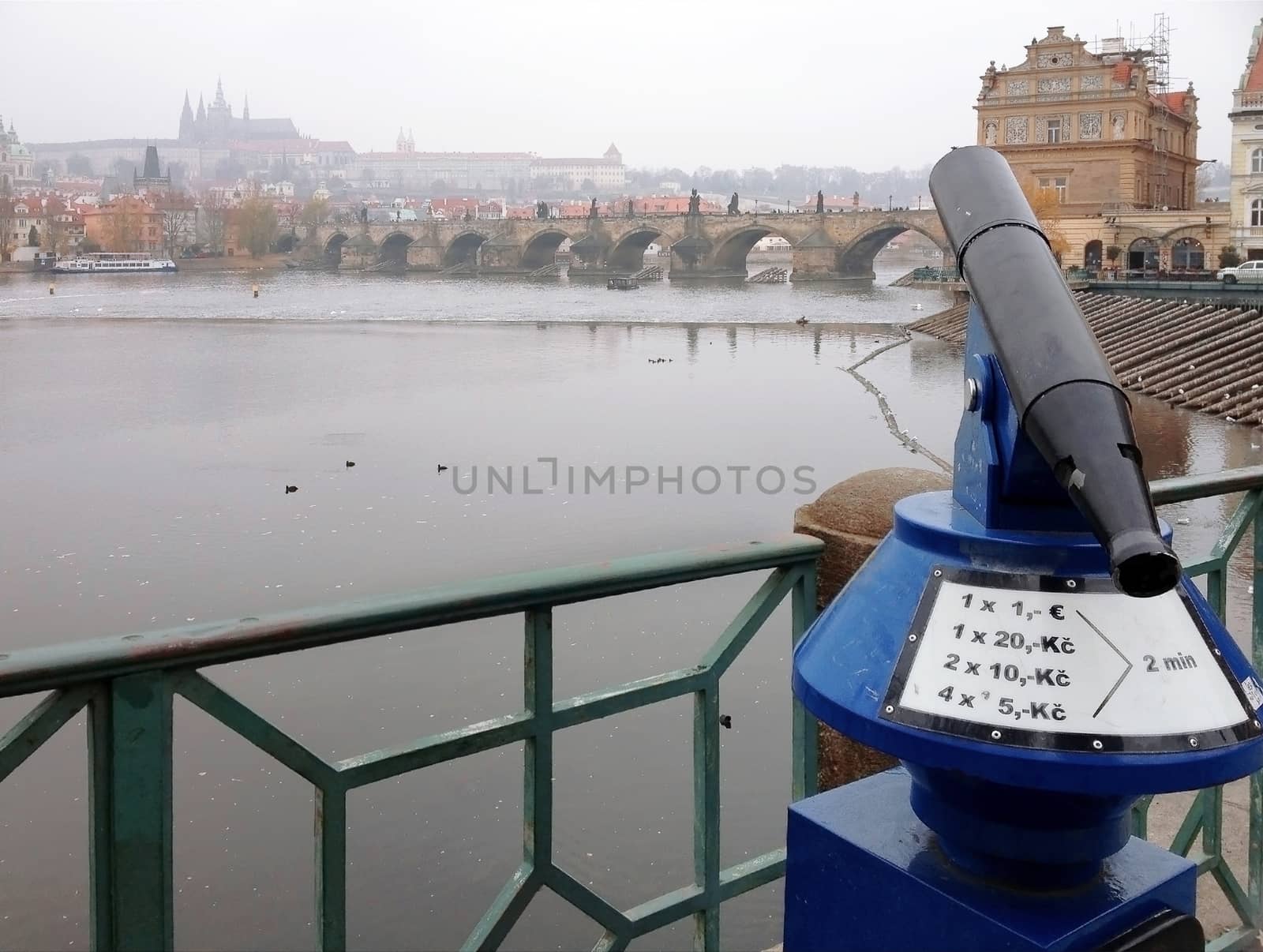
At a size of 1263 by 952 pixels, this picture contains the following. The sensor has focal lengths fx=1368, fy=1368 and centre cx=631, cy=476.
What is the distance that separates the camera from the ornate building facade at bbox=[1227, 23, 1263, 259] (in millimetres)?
42719

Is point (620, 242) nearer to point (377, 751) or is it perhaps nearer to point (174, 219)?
point (174, 219)

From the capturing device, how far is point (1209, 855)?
8.78ft

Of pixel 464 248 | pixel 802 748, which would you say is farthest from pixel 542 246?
pixel 802 748

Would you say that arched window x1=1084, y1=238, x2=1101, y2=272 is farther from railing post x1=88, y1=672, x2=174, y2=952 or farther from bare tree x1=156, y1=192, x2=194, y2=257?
bare tree x1=156, y1=192, x2=194, y2=257

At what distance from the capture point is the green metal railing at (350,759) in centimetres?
149

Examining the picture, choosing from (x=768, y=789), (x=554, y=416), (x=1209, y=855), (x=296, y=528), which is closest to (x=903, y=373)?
(x=554, y=416)

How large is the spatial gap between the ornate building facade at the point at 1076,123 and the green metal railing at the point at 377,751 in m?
49.0

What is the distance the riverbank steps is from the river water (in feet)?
2.58

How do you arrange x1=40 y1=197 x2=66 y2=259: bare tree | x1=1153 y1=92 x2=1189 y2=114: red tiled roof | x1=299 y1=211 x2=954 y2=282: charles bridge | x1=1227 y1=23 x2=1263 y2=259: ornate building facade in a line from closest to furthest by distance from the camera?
x1=1227 y1=23 x2=1263 y2=259: ornate building facade, x1=1153 y1=92 x2=1189 y2=114: red tiled roof, x1=299 y1=211 x2=954 y2=282: charles bridge, x1=40 y1=197 x2=66 y2=259: bare tree

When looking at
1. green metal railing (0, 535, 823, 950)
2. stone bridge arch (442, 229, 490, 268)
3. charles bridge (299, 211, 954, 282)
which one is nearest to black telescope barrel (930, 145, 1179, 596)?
green metal railing (0, 535, 823, 950)

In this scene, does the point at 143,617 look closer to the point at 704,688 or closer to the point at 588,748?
the point at 588,748

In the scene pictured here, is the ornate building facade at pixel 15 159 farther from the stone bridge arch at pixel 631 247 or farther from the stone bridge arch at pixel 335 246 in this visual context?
the stone bridge arch at pixel 631 247

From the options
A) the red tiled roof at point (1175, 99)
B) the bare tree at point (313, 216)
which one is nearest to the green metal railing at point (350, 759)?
the red tiled roof at point (1175, 99)

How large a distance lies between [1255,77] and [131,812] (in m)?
48.2
